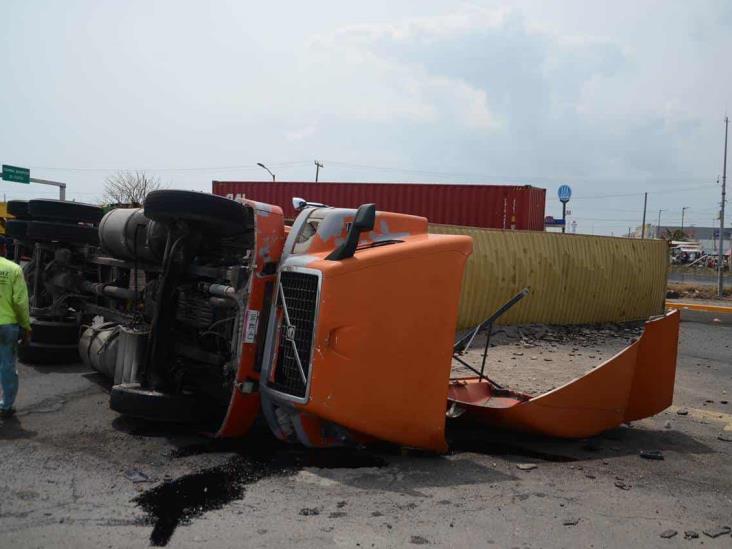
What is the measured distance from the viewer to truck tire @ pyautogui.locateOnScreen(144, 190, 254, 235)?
15.0 ft

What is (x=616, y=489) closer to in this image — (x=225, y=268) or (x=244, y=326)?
(x=244, y=326)

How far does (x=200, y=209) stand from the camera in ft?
14.9

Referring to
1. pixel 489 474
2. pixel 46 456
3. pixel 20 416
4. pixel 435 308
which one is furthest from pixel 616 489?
pixel 20 416

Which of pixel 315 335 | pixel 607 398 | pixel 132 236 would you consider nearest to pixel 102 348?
pixel 132 236

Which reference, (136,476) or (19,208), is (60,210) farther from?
(136,476)

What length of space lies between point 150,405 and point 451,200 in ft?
49.2

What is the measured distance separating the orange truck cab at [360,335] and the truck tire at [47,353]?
3.98m

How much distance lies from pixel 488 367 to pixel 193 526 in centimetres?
627

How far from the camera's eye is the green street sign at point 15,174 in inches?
982

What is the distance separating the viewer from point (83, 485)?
3.95 m

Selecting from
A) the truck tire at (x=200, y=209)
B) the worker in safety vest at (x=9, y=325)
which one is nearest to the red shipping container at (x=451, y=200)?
the worker in safety vest at (x=9, y=325)

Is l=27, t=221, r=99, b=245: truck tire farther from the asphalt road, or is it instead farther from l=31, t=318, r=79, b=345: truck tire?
the asphalt road

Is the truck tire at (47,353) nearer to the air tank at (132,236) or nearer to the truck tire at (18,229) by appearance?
the truck tire at (18,229)

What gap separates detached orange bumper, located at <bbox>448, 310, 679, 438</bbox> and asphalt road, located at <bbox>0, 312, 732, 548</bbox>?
19 cm
